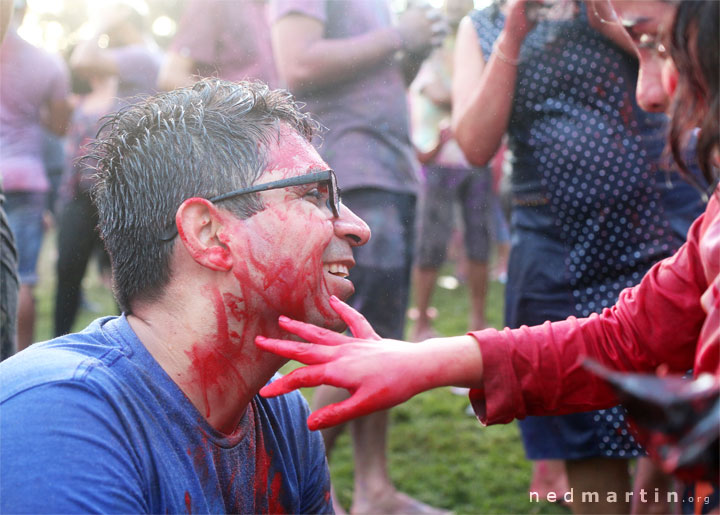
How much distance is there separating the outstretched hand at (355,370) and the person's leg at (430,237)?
3601 millimetres

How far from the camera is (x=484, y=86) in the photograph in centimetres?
239

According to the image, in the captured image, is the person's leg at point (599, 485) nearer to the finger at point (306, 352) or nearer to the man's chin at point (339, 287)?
the man's chin at point (339, 287)

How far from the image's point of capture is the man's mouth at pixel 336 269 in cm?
161

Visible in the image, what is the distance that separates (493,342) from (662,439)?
0.58 m

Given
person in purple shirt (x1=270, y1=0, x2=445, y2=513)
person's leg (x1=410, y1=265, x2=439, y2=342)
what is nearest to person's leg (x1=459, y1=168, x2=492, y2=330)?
person's leg (x1=410, y1=265, x2=439, y2=342)

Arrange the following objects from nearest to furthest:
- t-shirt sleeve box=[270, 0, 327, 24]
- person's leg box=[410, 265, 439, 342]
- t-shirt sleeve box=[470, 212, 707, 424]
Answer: t-shirt sleeve box=[470, 212, 707, 424] < t-shirt sleeve box=[270, 0, 327, 24] < person's leg box=[410, 265, 439, 342]

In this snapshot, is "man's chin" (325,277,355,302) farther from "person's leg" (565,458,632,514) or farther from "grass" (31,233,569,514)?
"grass" (31,233,569,514)

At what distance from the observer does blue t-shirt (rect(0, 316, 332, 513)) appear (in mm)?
1162

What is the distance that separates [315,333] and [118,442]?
398 mm

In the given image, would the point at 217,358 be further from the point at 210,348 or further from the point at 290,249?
the point at 290,249

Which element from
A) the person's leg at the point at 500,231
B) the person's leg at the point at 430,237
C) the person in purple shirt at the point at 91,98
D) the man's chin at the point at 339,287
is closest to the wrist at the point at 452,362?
the man's chin at the point at 339,287

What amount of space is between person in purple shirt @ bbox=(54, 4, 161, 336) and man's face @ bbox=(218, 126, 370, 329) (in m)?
2.26

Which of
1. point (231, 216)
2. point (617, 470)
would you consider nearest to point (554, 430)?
point (617, 470)

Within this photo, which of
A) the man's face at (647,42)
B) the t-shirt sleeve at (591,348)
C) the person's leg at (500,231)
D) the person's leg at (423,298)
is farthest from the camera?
the person's leg at (500,231)
